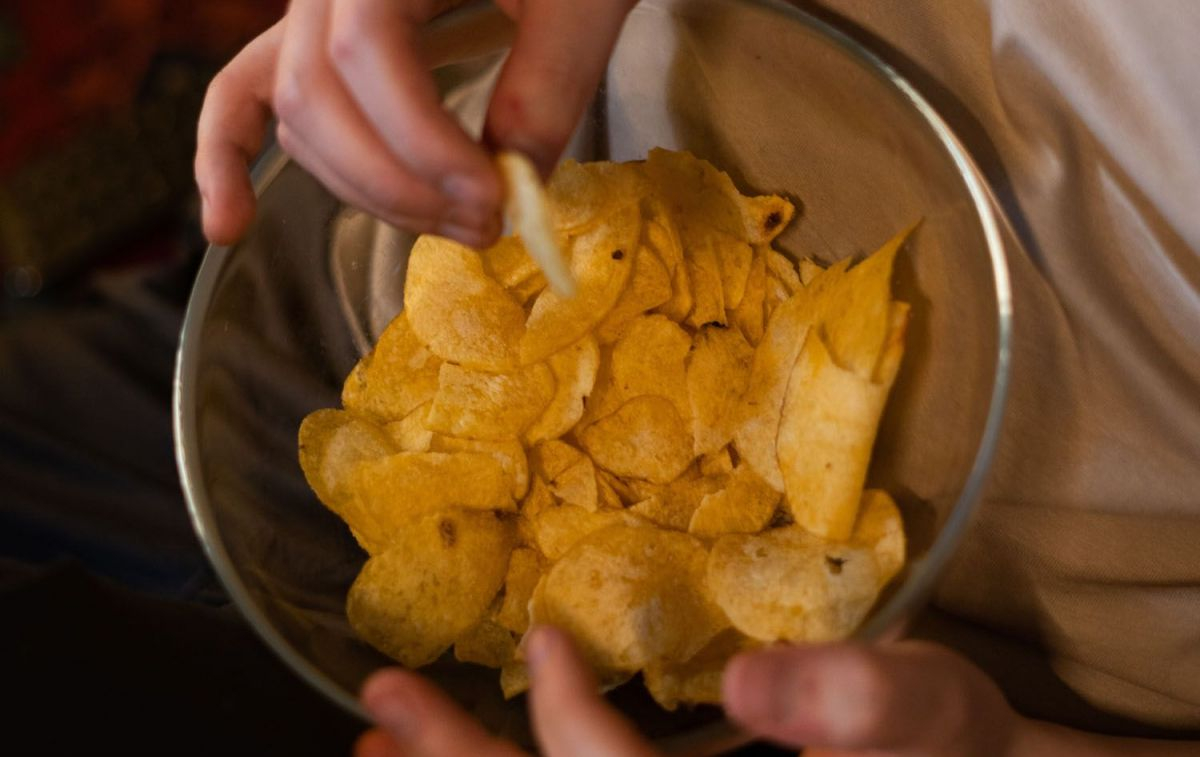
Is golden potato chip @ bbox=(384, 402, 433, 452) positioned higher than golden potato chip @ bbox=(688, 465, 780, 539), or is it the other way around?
golden potato chip @ bbox=(384, 402, 433, 452)

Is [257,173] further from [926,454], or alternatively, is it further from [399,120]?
[926,454]

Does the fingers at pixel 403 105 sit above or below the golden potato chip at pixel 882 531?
above

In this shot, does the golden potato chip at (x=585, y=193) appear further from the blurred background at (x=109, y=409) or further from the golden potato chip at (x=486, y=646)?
the blurred background at (x=109, y=409)

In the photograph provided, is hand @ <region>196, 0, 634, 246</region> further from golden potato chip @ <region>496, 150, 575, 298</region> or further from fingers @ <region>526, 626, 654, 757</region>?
fingers @ <region>526, 626, 654, 757</region>

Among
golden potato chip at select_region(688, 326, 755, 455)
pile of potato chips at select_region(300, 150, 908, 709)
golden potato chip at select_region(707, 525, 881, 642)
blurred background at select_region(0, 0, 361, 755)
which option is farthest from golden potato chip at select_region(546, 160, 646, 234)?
blurred background at select_region(0, 0, 361, 755)

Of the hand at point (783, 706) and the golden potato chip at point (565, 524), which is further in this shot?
the golden potato chip at point (565, 524)

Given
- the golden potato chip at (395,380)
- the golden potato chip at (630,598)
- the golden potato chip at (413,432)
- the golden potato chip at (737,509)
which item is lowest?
the golden potato chip at (630,598)

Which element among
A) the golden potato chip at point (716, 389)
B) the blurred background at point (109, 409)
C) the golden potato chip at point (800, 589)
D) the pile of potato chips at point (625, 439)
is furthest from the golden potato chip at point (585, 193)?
the blurred background at point (109, 409)

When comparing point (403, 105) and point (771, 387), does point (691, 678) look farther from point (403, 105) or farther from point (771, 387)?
point (403, 105)
